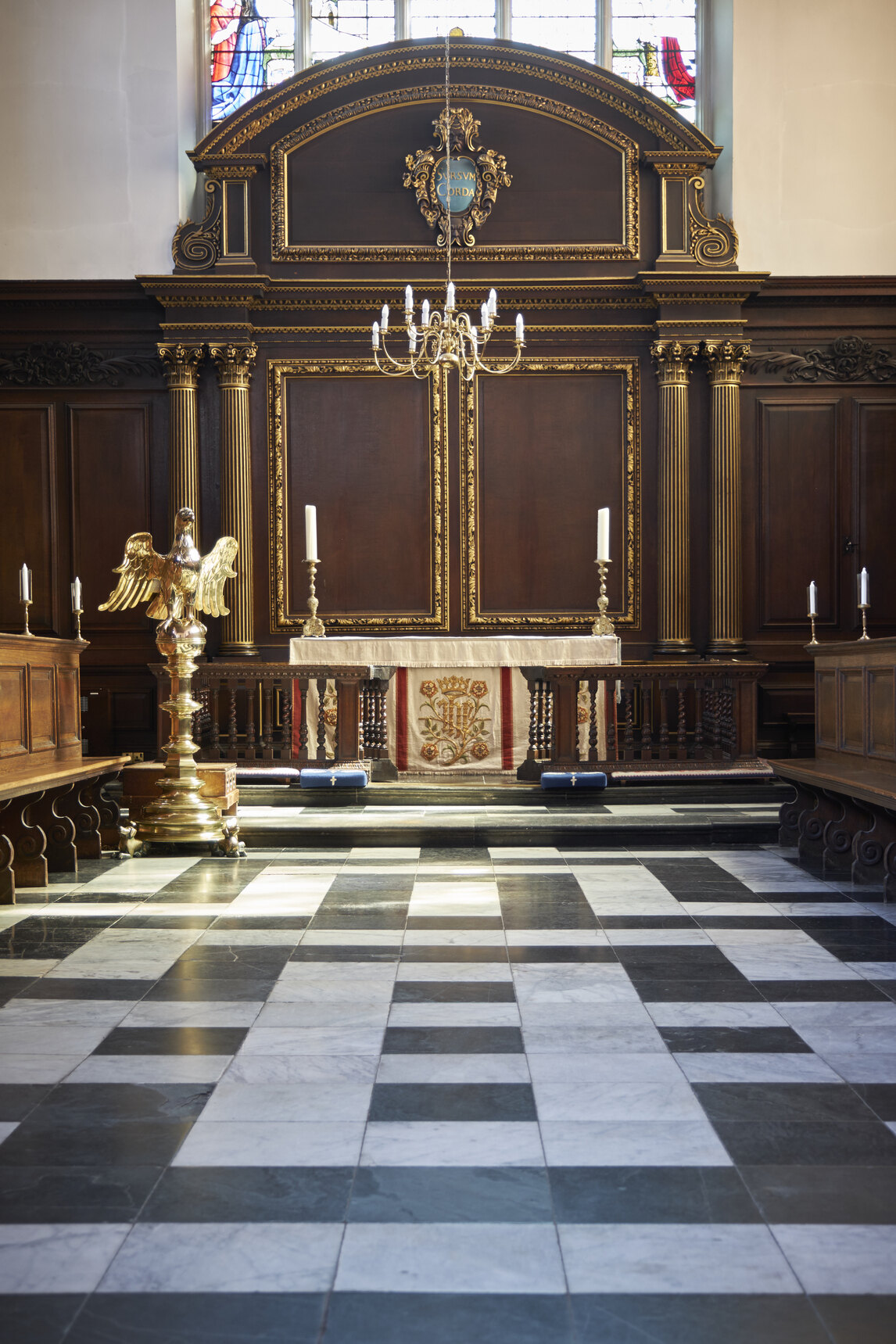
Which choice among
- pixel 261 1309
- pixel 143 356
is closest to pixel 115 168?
pixel 143 356

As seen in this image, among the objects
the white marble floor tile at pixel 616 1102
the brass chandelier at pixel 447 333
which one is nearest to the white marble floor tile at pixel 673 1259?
the white marble floor tile at pixel 616 1102

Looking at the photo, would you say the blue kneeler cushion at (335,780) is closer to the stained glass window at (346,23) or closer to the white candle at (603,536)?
the white candle at (603,536)

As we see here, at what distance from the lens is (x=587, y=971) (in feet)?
14.1

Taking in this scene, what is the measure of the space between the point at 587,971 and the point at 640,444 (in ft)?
22.7

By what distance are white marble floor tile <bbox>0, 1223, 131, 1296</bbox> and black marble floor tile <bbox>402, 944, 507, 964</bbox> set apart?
7.19ft

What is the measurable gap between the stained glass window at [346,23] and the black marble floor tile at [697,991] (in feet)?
31.8

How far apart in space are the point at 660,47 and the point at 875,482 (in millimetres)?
4400

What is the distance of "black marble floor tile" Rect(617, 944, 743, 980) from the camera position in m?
4.25

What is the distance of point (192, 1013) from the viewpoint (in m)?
3.81

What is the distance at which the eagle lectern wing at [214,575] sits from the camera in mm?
6871

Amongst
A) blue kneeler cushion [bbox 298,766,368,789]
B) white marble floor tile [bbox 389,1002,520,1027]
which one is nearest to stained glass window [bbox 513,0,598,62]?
blue kneeler cushion [bbox 298,766,368,789]

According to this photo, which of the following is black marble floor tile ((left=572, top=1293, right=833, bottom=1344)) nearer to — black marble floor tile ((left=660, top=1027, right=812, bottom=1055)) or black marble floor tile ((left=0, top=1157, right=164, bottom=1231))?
black marble floor tile ((left=0, top=1157, right=164, bottom=1231))

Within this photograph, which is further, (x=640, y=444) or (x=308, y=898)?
(x=640, y=444)

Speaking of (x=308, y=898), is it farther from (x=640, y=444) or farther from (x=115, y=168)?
(x=115, y=168)
